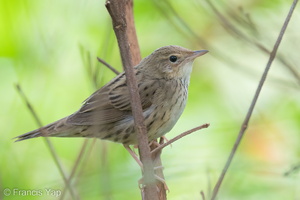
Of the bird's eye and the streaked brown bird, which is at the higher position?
the bird's eye

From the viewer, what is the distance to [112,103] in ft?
13.0

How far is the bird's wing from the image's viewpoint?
390 centimetres

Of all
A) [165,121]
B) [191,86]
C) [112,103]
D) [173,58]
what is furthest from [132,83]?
[191,86]

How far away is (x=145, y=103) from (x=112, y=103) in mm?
242

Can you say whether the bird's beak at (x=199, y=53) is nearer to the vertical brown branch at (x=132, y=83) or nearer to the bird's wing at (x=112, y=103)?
the bird's wing at (x=112, y=103)

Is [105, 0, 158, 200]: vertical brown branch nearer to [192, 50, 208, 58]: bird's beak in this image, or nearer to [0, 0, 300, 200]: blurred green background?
[192, 50, 208, 58]: bird's beak

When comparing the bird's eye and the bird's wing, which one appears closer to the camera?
Result: the bird's wing

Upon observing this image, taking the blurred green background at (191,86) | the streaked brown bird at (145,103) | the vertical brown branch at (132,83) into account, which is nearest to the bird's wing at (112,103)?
the streaked brown bird at (145,103)

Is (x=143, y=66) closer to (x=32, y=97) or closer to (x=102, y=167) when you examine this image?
(x=32, y=97)

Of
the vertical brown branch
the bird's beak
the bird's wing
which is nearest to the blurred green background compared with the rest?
the bird's beak

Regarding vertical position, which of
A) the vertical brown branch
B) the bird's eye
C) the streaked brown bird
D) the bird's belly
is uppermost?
the bird's eye

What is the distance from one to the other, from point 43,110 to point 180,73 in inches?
59.6

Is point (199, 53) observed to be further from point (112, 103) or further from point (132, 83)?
point (132, 83)

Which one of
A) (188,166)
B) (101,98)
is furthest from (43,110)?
(188,166)
